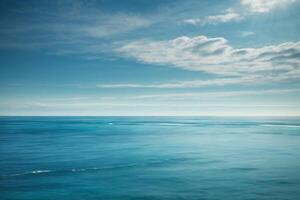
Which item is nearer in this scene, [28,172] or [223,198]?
[223,198]

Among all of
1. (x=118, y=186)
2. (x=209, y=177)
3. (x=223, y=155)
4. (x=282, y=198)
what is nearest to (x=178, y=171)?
(x=209, y=177)

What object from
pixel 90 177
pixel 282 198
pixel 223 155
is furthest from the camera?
pixel 223 155

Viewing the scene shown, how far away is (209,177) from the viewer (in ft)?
129

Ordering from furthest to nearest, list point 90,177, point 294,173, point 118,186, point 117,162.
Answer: point 117,162 < point 294,173 < point 90,177 < point 118,186

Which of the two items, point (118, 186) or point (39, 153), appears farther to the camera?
point (39, 153)

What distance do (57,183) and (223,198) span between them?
19.9 meters

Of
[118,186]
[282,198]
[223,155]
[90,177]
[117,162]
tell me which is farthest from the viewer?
[223,155]

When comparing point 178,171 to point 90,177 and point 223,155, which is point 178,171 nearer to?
point 90,177

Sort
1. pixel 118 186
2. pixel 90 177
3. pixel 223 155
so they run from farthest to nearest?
pixel 223 155
pixel 90 177
pixel 118 186

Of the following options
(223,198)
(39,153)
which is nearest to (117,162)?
(39,153)

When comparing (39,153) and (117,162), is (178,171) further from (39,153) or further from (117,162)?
(39,153)

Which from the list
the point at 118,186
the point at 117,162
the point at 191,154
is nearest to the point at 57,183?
the point at 118,186

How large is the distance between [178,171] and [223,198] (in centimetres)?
1296

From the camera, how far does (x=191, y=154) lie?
60.7 meters
